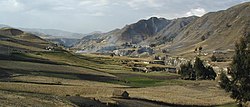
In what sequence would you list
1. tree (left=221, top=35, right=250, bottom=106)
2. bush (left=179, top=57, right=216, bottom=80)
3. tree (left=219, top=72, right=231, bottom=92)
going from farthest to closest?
bush (left=179, top=57, right=216, bottom=80) < tree (left=219, top=72, right=231, bottom=92) < tree (left=221, top=35, right=250, bottom=106)

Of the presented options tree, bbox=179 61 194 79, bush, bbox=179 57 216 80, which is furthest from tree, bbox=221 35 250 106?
tree, bbox=179 61 194 79

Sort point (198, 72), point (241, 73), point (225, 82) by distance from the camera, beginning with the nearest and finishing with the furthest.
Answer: point (241, 73), point (225, 82), point (198, 72)

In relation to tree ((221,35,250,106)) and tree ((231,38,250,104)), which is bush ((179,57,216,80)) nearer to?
tree ((221,35,250,106))

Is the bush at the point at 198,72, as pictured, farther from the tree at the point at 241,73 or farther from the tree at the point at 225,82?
the tree at the point at 241,73

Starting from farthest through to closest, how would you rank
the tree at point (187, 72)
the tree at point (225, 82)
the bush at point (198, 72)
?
the tree at point (187, 72), the bush at point (198, 72), the tree at point (225, 82)

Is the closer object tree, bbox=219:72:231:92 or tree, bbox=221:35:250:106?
tree, bbox=221:35:250:106

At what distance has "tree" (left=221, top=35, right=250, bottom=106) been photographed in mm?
70750

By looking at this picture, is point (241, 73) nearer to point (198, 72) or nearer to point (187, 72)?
point (198, 72)

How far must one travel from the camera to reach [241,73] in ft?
237

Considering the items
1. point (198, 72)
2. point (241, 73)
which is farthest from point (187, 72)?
point (241, 73)

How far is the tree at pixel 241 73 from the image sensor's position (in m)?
70.8

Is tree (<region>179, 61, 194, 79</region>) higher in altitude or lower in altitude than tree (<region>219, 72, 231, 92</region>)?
lower

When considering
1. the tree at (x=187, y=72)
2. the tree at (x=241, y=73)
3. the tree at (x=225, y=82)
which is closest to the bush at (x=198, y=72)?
the tree at (x=187, y=72)

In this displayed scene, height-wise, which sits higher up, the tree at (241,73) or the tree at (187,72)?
the tree at (241,73)
